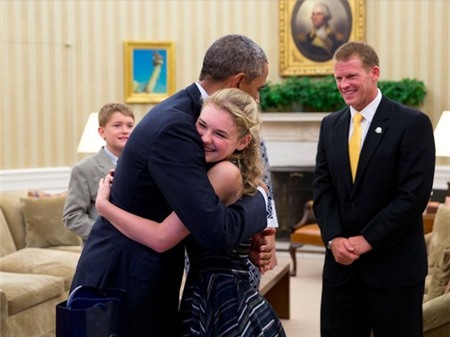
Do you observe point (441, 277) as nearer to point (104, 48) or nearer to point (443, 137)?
point (443, 137)

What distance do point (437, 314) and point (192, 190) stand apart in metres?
2.33

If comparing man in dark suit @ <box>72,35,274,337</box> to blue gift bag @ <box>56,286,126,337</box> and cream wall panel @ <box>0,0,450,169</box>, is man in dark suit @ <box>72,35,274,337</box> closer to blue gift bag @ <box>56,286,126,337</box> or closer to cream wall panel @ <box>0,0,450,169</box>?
blue gift bag @ <box>56,286,126,337</box>

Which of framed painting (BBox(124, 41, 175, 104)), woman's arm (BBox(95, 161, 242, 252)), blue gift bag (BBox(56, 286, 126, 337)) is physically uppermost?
framed painting (BBox(124, 41, 175, 104))

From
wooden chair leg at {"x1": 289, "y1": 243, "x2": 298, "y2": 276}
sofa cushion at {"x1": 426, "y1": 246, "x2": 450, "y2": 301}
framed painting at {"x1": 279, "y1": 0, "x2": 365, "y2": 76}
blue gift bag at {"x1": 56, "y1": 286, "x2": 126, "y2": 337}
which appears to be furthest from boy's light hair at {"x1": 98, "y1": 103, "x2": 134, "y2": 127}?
framed painting at {"x1": 279, "y1": 0, "x2": 365, "y2": 76}

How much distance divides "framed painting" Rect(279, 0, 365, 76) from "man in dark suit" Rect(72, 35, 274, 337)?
7.02 m

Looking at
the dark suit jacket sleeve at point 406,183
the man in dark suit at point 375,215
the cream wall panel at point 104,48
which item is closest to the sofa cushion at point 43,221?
the cream wall panel at point 104,48

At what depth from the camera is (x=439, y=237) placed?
5883 mm

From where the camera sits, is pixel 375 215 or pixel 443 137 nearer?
pixel 375 215

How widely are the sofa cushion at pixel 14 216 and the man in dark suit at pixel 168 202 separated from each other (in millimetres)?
4750

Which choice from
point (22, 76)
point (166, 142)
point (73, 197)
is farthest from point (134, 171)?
point (22, 76)

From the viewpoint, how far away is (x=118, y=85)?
995 cm

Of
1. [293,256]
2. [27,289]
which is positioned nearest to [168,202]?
[27,289]

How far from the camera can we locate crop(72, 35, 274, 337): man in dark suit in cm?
234

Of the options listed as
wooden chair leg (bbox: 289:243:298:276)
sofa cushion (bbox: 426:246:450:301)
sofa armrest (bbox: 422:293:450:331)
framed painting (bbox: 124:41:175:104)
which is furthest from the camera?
framed painting (bbox: 124:41:175:104)
